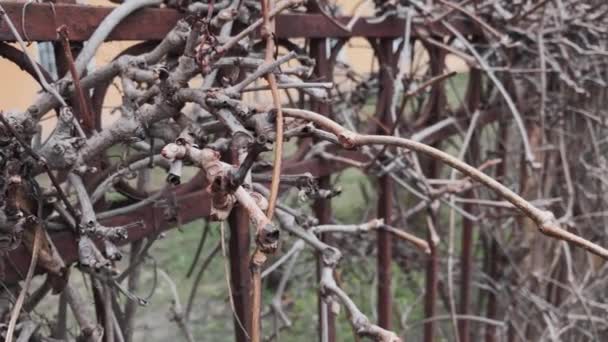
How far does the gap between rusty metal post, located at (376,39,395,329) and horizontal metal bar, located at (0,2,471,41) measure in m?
0.24

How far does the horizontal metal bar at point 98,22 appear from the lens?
0.78 meters

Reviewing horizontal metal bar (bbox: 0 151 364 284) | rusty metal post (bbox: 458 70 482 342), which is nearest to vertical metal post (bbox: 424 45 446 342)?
rusty metal post (bbox: 458 70 482 342)

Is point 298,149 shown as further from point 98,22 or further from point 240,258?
point 98,22

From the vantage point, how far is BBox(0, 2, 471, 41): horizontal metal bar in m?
0.78

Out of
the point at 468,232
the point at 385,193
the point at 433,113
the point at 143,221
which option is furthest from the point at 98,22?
the point at 468,232

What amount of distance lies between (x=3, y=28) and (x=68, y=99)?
0.12 metres

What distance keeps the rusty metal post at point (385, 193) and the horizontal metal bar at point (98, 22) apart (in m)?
0.24

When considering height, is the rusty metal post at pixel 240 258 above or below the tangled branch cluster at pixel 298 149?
below

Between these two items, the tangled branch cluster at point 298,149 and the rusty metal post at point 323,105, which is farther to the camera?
the rusty metal post at point 323,105

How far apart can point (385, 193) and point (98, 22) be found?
2.83 ft

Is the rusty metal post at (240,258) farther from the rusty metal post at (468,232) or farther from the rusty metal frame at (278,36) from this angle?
the rusty metal post at (468,232)

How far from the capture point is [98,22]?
0.87m

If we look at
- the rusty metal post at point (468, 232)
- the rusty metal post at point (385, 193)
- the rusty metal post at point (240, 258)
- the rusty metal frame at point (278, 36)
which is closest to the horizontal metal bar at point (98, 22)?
the rusty metal frame at point (278, 36)

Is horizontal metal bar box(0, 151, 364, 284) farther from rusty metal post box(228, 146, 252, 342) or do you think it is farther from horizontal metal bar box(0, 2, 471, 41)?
horizontal metal bar box(0, 2, 471, 41)
